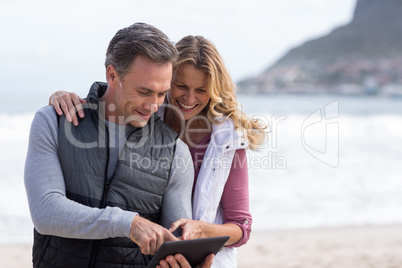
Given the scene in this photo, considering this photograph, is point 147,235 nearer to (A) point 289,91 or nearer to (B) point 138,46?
(B) point 138,46

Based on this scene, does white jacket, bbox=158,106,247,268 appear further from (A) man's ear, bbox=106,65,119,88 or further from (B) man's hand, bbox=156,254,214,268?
(A) man's ear, bbox=106,65,119,88

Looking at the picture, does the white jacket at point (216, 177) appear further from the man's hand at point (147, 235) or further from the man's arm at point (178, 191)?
the man's hand at point (147, 235)

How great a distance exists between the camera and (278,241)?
5551mm

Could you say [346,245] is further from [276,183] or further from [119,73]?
[119,73]

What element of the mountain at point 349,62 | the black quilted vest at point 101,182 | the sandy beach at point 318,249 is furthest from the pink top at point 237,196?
the mountain at point 349,62

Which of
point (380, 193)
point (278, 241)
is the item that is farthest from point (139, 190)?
point (380, 193)

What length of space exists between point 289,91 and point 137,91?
79.9 feet

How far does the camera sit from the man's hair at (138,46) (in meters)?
1.81

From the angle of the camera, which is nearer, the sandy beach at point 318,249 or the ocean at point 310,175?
the sandy beach at point 318,249

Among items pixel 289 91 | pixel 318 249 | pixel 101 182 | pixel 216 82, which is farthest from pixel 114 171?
pixel 289 91

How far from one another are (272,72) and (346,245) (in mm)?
25259

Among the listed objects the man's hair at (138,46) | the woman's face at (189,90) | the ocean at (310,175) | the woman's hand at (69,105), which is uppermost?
the man's hair at (138,46)

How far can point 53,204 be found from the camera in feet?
5.44

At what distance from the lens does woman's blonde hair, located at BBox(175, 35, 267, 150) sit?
7.59ft
